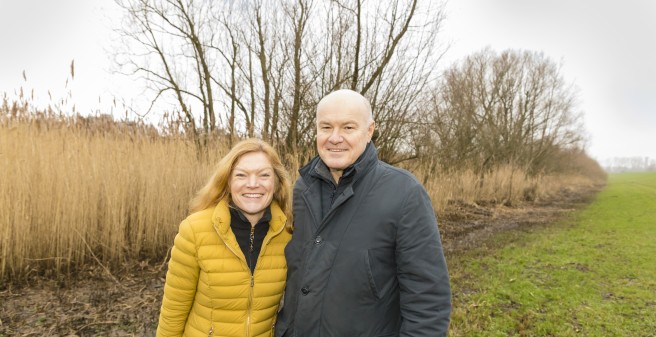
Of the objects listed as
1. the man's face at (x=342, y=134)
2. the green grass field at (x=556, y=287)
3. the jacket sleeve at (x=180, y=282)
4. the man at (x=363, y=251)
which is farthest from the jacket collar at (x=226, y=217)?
the green grass field at (x=556, y=287)

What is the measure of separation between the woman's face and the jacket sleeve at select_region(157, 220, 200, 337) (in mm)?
270

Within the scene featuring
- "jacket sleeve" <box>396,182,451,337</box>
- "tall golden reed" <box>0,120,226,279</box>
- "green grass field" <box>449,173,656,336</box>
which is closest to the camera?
"jacket sleeve" <box>396,182,451,337</box>

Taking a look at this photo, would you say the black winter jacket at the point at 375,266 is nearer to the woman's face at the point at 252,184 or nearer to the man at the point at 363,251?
the man at the point at 363,251

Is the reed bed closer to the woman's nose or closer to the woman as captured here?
the woman

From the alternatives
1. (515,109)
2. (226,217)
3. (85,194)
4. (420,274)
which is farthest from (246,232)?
(515,109)

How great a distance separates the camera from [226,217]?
5.90 ft

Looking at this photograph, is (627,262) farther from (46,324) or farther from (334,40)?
(46,324)

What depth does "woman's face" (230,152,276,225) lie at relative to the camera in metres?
1.86

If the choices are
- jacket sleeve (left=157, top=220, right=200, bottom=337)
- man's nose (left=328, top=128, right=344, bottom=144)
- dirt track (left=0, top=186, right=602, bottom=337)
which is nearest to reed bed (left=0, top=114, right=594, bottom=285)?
dirt track (left=0, top=186, right=602, bottom=337)

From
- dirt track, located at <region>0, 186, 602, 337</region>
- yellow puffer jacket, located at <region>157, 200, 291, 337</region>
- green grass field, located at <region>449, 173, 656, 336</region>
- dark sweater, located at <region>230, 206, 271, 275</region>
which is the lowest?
green grass field, located at <region>449, 173, 656, 336</region>

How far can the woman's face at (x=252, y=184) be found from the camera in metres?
1.86

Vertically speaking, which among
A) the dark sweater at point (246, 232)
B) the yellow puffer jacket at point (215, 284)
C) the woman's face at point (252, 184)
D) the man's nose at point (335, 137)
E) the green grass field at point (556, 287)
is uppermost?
the man's nose at point (335, 137)

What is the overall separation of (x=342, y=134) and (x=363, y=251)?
50cm

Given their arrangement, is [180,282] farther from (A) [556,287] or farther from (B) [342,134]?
(A) [556,287]
